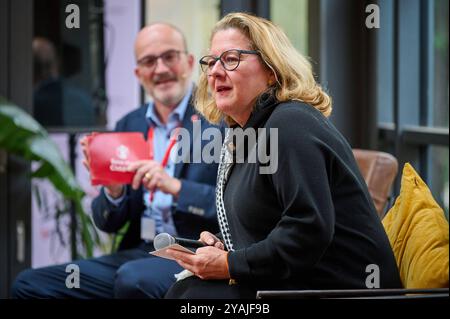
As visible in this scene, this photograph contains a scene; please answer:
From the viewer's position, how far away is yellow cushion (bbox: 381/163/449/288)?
1825 mm

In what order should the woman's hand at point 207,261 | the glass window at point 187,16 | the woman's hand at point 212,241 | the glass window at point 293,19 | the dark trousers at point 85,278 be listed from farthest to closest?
the glass window at point 187,16 < the glass window at point 293,19 < the dark trousers at point 85,278 < the woman's hand at point 212,241 < the woman's hand at point 207,261

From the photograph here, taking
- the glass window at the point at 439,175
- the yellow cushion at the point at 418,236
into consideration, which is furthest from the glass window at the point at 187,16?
the yellow cushion at the point at 418,236

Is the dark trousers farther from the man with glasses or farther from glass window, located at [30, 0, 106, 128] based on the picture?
glass window, located at [30, 0, 106, 128]

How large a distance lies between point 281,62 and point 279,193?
0.38 m

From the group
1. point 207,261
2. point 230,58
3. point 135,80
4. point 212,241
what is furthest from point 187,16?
point 207,261

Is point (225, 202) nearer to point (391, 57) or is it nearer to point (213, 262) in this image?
point (213, 262)

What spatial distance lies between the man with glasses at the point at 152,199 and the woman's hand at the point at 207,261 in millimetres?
660

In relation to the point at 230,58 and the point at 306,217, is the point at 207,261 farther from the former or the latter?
the point at 230,58

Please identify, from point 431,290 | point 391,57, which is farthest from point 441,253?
point 391,57

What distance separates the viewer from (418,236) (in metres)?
1.93

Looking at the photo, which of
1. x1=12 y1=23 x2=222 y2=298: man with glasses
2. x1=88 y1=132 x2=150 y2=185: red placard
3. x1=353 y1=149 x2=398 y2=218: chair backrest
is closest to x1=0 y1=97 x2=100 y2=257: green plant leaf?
x1=12 y1=23 x2=222 y2=298: man with glasses

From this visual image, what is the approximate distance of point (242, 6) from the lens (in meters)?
3.60

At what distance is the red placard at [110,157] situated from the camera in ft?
8.95

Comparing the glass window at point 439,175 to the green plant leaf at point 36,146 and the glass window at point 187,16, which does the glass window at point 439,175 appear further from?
the green plant leaf at point 36,146
